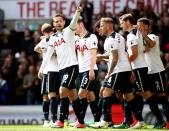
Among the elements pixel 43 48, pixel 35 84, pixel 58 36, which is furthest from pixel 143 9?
pixel 58 36

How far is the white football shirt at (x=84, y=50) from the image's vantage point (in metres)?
15.4

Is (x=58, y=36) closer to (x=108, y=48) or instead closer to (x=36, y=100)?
(x=108, y=48)

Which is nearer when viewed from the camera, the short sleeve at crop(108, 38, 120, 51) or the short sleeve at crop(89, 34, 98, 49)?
the short sleeve at crop(108, 38, 120, 51)

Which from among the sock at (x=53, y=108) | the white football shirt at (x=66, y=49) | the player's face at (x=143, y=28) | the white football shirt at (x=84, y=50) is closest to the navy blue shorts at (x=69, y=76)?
the white football shirt at (x=66, y=49)

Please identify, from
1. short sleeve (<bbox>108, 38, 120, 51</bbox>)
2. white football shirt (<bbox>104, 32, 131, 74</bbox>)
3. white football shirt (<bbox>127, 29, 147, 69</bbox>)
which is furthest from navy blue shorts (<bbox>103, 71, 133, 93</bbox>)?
short sleeve (<bbox>108, 38, 120, 51</bbox>)

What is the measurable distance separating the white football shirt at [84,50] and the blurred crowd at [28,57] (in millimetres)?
4460

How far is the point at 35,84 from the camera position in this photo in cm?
2122

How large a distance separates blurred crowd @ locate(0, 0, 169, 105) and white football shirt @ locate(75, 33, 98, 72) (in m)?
4.46

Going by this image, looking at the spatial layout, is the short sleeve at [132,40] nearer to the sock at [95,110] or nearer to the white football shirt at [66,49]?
the white football shirt at [66,49]

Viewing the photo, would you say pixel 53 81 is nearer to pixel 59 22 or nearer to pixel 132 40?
pixel 59 22

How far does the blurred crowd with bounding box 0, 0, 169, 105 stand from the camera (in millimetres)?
21234

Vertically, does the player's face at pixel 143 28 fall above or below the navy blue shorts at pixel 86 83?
above

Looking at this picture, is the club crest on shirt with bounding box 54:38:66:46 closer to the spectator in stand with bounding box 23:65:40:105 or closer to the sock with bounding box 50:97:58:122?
the sock with bounding box 50:97:58:122

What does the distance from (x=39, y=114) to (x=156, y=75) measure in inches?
225
